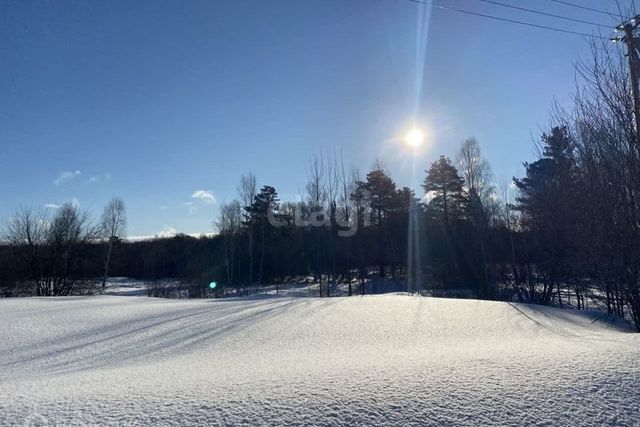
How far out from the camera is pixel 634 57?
695 centimetres

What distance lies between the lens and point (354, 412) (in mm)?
2455

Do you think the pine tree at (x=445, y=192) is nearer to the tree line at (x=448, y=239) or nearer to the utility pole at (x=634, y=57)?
the tree line at (x=448, y=239)

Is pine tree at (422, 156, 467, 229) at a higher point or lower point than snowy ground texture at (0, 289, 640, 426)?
higher

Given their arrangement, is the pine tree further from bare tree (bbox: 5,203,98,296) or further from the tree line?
bare tree (bbox: 5,203,98,296)

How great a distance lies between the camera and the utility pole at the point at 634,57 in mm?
6730

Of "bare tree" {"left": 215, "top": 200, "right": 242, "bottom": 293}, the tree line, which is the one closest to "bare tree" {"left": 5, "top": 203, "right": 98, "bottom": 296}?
the tree line

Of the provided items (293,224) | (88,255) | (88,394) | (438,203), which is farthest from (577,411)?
(293,224)

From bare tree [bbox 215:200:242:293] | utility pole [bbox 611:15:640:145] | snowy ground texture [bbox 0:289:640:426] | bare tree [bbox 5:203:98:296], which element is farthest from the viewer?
bare tree [bbox 215:200:242:293]

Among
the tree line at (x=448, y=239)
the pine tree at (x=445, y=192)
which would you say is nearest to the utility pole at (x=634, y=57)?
the tree line at (x=448, y=239)

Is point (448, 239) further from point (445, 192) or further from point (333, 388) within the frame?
point (333, 388)

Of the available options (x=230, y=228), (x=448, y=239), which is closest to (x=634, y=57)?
(x=448, y=239)

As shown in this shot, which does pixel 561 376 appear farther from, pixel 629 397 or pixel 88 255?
pixel 88 255

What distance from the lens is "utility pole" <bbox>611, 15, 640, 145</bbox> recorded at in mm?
6730

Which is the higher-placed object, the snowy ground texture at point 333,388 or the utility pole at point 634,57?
the utility pole at point 634,57
